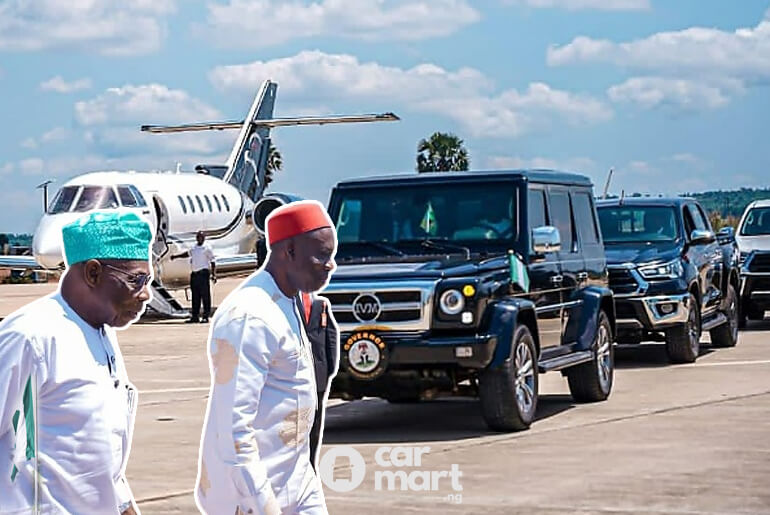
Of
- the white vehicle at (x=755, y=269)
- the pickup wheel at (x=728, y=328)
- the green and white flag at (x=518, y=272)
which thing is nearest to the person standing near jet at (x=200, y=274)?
the white vehicle at (x=755, y=269)

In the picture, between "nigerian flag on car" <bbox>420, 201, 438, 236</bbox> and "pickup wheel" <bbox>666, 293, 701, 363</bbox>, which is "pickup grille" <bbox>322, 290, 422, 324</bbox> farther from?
"pickup wheel" <bbox>666, 293, 701, 363</bbox>

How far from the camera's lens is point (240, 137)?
151 ft

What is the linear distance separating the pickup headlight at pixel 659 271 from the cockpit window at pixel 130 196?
15.2 m

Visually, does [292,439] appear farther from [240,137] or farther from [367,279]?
[240,137]

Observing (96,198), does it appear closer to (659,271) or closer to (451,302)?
(659,271)

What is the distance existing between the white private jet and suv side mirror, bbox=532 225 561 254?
14.1m

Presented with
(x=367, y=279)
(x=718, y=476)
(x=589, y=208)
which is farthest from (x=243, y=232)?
(x=718, y=476)

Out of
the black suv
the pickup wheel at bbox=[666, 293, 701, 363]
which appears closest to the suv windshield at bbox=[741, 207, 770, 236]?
the pickup wheel at bbox=[666, 293, 701, 363]

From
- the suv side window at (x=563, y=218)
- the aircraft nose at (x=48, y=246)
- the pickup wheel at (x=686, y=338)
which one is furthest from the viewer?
the aircraft nose at (x=48, y=246)

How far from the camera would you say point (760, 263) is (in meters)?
24.4

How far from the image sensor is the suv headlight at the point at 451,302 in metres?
12.3

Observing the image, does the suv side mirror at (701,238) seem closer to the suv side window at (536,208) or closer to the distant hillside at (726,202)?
the suv side window at (536,208)

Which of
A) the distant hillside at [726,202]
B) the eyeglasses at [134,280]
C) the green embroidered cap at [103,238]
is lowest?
the distant hillside at [726,202]

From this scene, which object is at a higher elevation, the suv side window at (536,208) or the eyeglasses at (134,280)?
the eyeglasses at (134,280)
